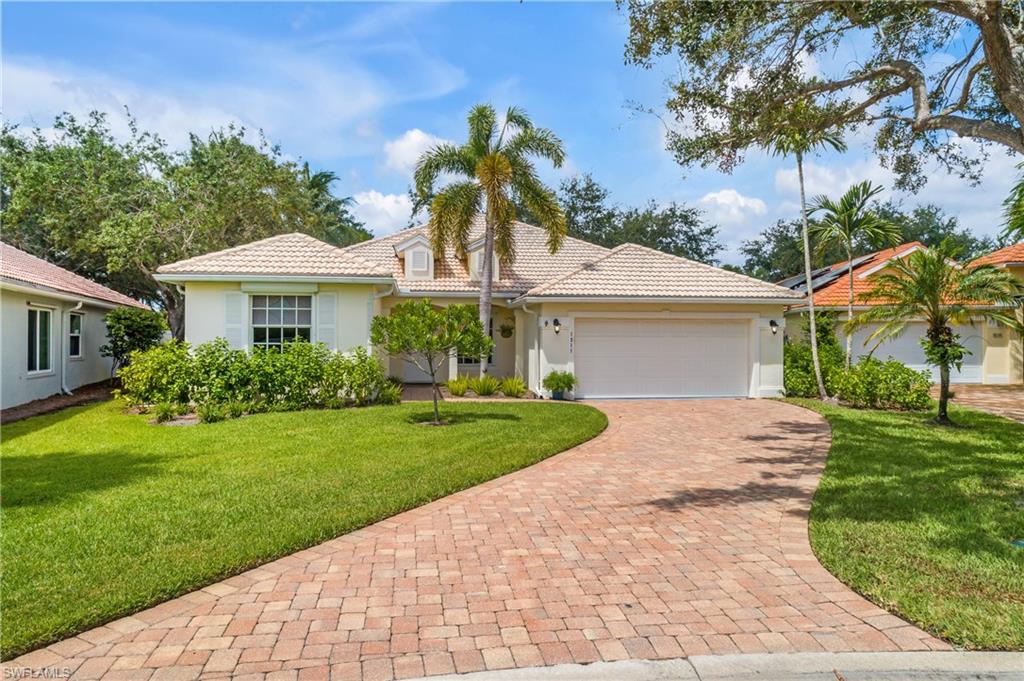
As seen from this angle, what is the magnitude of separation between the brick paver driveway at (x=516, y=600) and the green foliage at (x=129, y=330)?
15666 millimetres

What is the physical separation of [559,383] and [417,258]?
6.97 meters

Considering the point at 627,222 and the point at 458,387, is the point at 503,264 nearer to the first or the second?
the point at 458,387

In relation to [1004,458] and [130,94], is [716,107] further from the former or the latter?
[130,94]

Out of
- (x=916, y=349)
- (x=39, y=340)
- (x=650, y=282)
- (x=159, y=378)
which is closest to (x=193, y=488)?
(x=159, y=378)

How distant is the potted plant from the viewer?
15844 millimetres

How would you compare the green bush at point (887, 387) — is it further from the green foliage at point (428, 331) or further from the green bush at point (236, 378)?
the green bush at point (236, 378)

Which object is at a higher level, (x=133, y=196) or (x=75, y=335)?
(x=133, y=196)

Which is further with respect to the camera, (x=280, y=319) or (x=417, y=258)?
(x=417, y=258)

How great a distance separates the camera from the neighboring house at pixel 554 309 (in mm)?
14336

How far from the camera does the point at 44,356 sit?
1498cm

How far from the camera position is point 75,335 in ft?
57.4

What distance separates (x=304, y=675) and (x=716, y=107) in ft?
25.1

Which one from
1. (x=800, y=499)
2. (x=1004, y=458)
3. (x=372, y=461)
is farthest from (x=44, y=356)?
(x=1004, y=458)

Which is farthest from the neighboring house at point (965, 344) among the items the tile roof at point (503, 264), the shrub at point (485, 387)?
the shrub at point (485, 387)
